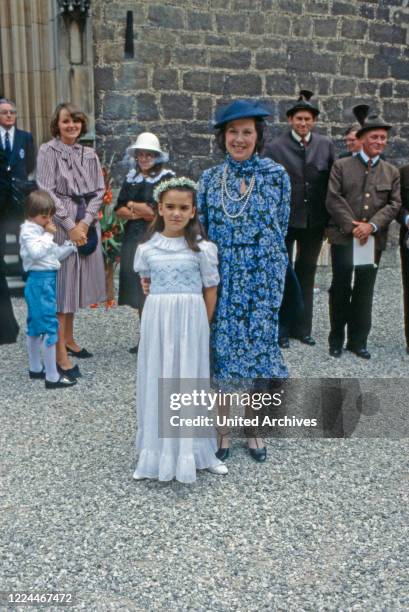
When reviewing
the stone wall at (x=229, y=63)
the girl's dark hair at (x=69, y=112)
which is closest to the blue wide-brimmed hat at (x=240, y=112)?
the girl's dark hair at (x=69, y=112)

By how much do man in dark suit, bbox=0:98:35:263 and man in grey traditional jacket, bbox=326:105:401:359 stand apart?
2757 millimetres

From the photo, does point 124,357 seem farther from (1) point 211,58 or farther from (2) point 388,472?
(1) point 211,58

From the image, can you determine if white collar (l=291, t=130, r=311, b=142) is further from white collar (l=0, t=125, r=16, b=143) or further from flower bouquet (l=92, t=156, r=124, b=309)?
white collar (l=0, t=125, r=16, b=143)

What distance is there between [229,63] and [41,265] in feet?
16.8

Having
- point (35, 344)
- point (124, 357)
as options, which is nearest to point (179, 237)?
point (35, 344)

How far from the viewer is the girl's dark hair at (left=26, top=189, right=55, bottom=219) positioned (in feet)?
15.3

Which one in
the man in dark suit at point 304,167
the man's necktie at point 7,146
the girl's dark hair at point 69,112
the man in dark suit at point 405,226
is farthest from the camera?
the man's necktie at point 7,146

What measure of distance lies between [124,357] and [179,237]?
2393mm

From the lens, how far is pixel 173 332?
3389 millimetres

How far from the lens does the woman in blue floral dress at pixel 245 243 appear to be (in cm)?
348

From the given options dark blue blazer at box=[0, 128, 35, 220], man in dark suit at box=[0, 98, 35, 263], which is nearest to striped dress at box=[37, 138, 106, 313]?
man in dark suit at box=[0, 98, 35, 263]

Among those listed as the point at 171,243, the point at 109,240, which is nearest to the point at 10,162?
the point at 109,240

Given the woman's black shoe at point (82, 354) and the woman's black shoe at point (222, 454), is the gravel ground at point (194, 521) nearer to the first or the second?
the woman's black shoe at point (222, 454)

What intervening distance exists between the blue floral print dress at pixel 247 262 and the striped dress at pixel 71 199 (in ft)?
5.91
